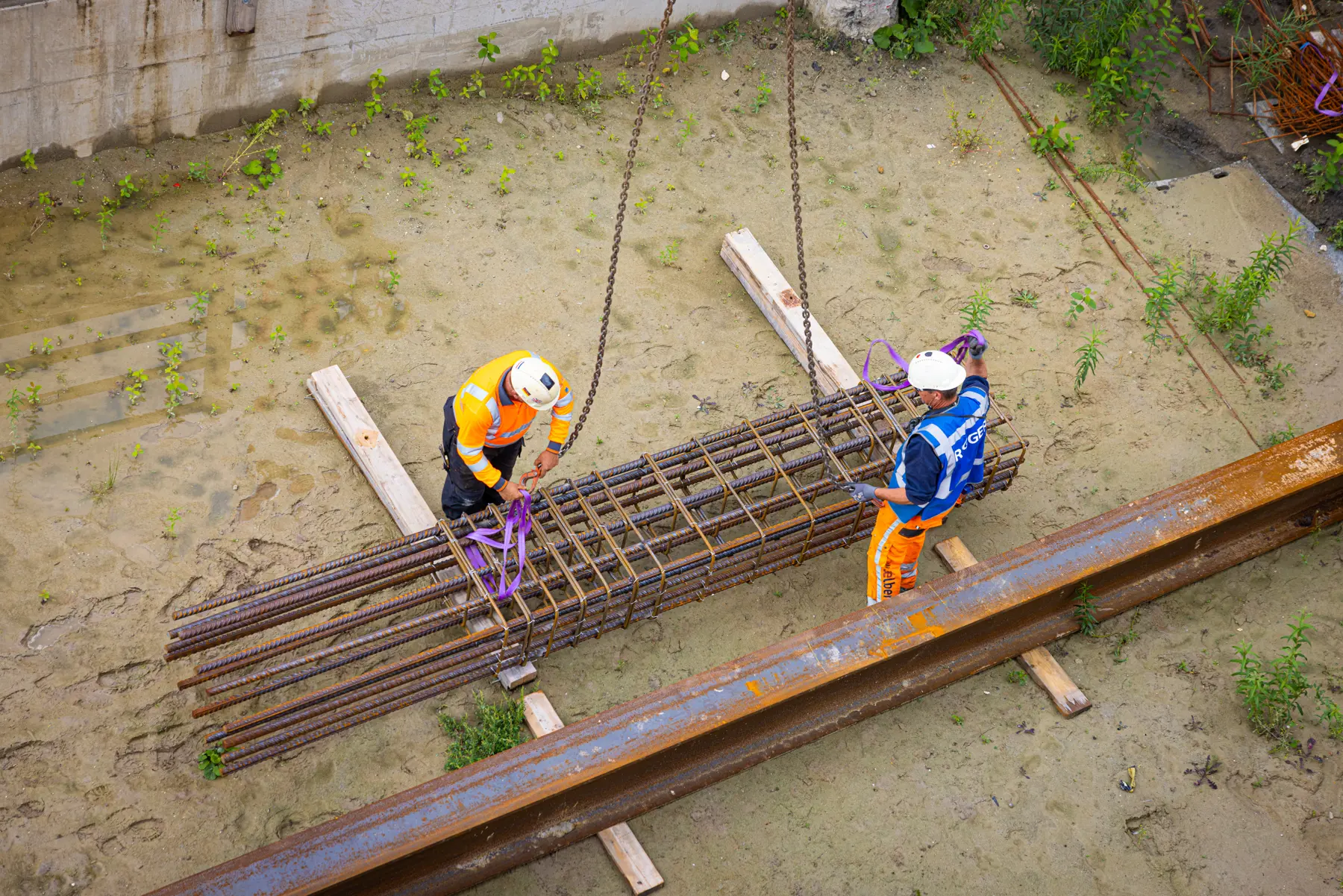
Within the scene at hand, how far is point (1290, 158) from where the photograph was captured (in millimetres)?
8820

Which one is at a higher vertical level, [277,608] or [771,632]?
[277,608]

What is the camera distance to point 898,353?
24.4 feet

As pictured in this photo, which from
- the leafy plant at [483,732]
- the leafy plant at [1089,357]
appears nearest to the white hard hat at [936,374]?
the leafy plant at [1089,357]

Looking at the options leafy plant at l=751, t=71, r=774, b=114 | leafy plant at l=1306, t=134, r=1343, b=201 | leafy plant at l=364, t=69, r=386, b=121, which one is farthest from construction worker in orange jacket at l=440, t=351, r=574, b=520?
leafy plant at l=1306, t=134, r=1343, b=201

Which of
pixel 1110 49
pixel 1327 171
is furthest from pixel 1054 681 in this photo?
pixel 1110 49

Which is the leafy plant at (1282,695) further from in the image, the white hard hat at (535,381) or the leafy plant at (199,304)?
the leafy plant at (199,304)

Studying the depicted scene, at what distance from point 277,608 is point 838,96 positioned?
233 inches

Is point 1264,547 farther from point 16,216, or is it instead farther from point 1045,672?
point 16,216

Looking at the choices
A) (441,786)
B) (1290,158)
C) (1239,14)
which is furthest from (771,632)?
(1239,14)

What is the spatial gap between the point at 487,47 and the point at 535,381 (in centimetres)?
395

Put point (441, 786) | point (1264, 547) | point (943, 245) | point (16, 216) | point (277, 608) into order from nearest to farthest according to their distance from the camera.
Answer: point (441, 786) < point (277, 608) < point (1264, 547) < point (16, 216) < point (943, 245)

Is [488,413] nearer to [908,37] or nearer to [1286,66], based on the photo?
[908,37]

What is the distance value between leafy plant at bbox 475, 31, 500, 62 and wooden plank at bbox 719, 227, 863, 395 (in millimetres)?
2258

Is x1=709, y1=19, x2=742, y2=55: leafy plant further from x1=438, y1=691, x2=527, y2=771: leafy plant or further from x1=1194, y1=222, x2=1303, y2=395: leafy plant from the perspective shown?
x1=438, y1=691, x2=527, y2=771: leafy plant
